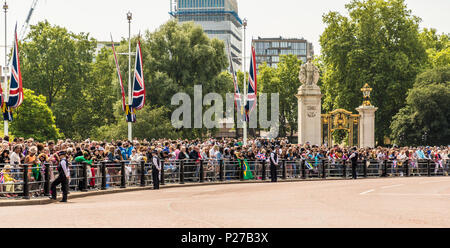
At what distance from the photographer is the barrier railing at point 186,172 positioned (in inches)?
784

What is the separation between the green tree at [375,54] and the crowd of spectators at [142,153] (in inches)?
778

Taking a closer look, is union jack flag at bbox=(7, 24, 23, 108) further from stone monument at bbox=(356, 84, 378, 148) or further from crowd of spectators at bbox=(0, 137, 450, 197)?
stone monument at bbox=(356, 84, 378, 148)

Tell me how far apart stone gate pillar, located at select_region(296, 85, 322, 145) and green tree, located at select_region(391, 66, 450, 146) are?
17.3 metres

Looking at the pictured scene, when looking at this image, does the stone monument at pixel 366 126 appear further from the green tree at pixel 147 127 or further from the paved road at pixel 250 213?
the paved road at pixel 250 213

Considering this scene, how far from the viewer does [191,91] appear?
204ft

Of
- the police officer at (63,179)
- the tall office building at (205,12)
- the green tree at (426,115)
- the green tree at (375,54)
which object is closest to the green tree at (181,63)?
the green tree at (375,54)

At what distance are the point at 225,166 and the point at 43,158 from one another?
40.9 feet

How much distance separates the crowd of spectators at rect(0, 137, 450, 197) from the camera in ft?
66.9

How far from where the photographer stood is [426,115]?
60.5 metres

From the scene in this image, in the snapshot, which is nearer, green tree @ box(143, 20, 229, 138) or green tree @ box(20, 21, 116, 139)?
green tree @ box(143, 20, 229, 138)

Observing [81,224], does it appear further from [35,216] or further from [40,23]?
[40,23]

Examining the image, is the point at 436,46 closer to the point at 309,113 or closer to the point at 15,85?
the point at 309,113

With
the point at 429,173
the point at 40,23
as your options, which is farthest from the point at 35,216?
the point at 40,23

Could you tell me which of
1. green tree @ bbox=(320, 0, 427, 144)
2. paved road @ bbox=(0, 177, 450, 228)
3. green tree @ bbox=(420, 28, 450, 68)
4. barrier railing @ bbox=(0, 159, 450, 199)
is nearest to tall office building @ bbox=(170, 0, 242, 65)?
green tree @ bbox=(420, 28, 450, 68)
